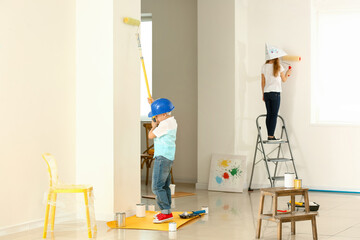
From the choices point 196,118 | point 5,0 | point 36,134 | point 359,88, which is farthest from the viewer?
point 196,118

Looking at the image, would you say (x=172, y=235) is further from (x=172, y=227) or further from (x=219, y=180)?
(x=219, y=180)

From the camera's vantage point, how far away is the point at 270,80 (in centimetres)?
777

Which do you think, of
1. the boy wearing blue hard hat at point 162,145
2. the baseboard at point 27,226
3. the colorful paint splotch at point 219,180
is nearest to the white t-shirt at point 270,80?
the colorful paint splotch at point 219,180

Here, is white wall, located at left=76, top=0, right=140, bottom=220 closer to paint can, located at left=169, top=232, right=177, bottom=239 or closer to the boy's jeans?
the boy's jeans

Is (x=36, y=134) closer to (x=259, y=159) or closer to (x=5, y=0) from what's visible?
(x=5, y=0)

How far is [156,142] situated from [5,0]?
6.56 feet

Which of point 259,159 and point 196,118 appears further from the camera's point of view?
point 196,118

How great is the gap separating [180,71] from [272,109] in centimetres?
197

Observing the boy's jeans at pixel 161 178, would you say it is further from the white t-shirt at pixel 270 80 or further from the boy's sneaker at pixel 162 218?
the white t-shirt at pixel 270 80

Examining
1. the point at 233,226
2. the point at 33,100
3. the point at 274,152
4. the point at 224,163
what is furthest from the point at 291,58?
the point at 33,100

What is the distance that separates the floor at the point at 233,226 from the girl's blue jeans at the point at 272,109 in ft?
3.66

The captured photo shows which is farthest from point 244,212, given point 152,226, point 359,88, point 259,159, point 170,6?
point 170,6

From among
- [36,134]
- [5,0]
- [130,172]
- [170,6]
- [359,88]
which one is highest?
[170,6]

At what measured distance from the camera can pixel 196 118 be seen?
354 inches
